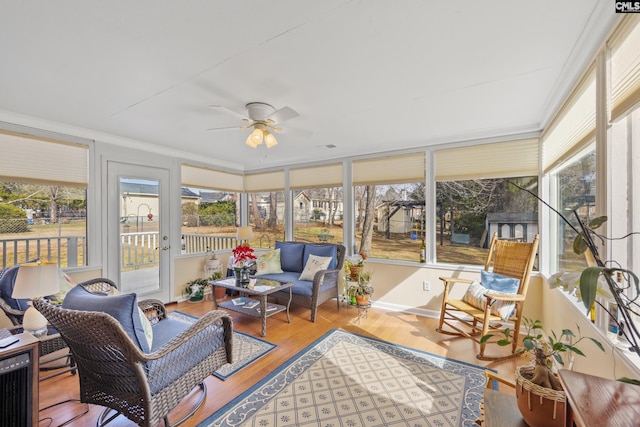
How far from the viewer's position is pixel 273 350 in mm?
2791

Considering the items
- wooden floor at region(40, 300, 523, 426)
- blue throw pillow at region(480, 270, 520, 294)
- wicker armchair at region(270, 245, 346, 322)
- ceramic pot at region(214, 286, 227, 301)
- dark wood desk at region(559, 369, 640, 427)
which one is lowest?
wooden floor at region(40, 300, 523, 426)

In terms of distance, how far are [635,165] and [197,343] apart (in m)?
2.82

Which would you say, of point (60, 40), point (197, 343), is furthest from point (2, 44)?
point (197, 343)

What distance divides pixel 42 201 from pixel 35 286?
204 cm

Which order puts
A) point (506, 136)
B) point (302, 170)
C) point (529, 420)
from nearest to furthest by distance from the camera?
point (529, 420) → point (506, 136) → point (302, 170)

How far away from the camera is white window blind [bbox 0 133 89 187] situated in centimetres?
287

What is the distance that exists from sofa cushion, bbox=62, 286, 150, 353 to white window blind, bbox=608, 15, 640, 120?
2.78 metres

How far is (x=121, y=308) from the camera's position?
150cm

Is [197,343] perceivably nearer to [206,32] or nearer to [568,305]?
[206,32]

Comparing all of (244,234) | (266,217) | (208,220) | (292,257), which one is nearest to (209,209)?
(208,220)

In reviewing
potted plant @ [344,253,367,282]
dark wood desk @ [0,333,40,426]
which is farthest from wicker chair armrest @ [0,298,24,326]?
potted plant @ [344,253,367,282]

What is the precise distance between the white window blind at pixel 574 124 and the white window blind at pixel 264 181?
13.4 ft

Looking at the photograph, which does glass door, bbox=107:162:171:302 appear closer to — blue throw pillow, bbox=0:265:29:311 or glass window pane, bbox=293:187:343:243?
blue throw pillow, bbox=0:265:29:311

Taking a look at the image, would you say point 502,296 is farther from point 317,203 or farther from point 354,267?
point 317,203
